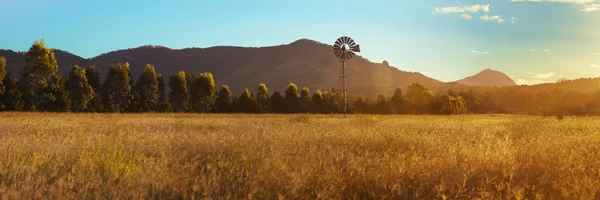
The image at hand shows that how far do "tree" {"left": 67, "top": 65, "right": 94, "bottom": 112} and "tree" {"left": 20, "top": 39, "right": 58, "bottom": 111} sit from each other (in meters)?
3.46

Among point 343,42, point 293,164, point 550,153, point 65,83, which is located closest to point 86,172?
point 293,164

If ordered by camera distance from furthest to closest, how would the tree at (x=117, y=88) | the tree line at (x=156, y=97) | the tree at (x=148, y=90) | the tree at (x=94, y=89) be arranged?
the tree at (x=148, y=90) → the tree at (x=117, y=88) → the tree at (x=94, y=89) → the tree line at (x=156, y=97)

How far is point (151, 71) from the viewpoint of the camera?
49.2 meters

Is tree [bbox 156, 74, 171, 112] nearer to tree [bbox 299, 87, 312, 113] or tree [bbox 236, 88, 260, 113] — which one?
tree [bbox 236, 88, 260, 113]

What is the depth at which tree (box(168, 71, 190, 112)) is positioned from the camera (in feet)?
165

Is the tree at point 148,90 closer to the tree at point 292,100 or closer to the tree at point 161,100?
the tree at point 161,100

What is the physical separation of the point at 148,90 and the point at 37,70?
49.0 ft

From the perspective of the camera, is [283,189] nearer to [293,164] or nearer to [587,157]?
[293,164]

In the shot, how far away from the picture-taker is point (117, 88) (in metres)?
45.2

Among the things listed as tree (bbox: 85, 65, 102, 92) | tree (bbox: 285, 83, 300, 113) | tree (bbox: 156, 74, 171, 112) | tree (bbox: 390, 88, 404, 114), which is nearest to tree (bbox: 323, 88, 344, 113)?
tree (bbox: 285, 83, 300, 113)

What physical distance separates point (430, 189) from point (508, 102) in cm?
10241

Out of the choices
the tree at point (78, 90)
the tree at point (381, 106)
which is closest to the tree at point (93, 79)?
the tree at point (78, 90)

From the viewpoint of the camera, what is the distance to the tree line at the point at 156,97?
3662 cm

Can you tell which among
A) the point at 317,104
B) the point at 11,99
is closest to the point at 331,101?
the point at 317,104
